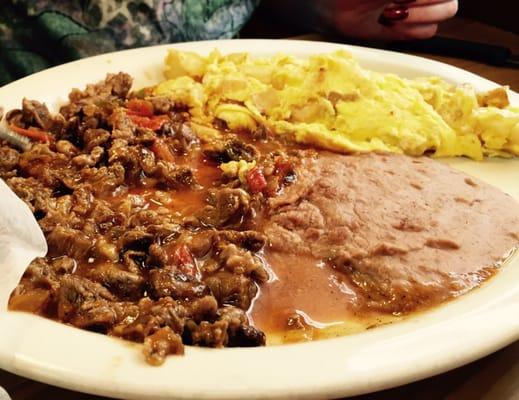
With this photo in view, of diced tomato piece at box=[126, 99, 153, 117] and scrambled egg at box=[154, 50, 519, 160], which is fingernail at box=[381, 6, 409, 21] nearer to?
scrambled egg at box=[154, 50, 519, 160]

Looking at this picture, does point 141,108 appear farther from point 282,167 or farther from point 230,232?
point 230,232

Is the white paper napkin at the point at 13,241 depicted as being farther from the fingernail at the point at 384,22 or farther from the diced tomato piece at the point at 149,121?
the fingernail at the point at 384,22

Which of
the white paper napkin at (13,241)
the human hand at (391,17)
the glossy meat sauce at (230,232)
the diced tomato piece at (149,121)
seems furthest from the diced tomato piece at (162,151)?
the human hand at (391,17)

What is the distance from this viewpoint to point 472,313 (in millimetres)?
1890

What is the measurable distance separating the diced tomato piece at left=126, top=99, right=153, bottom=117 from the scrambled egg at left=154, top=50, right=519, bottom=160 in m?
0.21

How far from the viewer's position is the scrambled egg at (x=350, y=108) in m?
3.24

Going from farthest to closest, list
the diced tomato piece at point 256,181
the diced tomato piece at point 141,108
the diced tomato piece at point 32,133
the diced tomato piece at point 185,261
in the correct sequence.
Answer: the diced tomato piece at point 141,108
the diced tomato piece at point 32,133
the diced tomato piece at point 256,181
the diced tomato piece at point 185,261

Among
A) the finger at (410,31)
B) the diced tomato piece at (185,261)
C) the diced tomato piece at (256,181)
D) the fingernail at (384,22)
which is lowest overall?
the finger at (410,31)

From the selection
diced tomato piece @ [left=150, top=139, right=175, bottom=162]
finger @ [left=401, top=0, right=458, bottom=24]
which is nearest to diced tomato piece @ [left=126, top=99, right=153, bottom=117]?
diced tomato piece @ [left=150, top=139, right=175, bottom=162]

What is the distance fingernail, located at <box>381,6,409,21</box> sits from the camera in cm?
471

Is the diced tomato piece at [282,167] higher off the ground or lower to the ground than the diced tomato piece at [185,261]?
lower

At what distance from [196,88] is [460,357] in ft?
8.17

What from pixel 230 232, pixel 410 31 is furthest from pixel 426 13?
pixel 230 232

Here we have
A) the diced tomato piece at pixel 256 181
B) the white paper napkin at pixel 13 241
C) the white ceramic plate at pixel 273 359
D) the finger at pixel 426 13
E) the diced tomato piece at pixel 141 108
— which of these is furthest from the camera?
the finger at pixel 426 13
